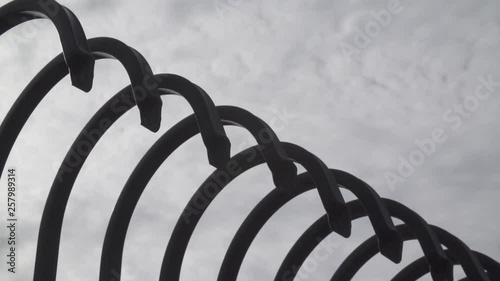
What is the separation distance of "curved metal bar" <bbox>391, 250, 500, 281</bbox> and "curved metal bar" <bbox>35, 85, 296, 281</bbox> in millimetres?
4222

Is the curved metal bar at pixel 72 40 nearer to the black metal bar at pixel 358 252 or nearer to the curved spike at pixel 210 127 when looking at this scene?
the curved spike at pixel 210 127

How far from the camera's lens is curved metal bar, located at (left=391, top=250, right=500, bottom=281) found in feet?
30.2

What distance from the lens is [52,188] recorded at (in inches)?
253

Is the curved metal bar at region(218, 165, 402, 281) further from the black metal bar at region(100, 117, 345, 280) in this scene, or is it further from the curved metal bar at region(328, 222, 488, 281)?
the curved metal bar at region(328, 222, 488, 281)

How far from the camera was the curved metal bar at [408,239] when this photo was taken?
26.9 feet

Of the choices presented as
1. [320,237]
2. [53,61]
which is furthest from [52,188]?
[320,237]

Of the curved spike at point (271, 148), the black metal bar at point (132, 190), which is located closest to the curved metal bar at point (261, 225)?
the black metal bar at point (132, 190)

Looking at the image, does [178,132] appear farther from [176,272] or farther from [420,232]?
[420,232]

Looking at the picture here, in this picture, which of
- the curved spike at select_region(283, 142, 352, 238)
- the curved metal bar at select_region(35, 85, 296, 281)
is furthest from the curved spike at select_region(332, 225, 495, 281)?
the curved metal bar at select_region(35, 85, 296, 281)

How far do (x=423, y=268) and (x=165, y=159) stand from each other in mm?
4626

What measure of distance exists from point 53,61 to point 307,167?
8.70 feet

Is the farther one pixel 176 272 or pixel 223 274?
pixel 223 274

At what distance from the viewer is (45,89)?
6098mm

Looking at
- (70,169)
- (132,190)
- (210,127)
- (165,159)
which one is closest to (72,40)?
(210,127)
